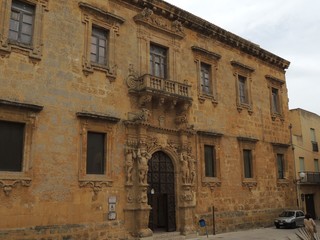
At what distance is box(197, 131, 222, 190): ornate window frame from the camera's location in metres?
16.8

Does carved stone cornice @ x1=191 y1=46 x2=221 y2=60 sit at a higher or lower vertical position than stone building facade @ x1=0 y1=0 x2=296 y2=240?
higher

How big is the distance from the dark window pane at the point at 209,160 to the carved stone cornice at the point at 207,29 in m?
6.21

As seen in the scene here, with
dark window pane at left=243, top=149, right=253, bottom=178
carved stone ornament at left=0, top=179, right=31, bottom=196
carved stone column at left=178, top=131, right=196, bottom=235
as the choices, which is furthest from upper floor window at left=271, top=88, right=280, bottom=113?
carved stone ornament at left=0, top=179, right=31, bottom=196

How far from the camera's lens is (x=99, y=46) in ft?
47.1

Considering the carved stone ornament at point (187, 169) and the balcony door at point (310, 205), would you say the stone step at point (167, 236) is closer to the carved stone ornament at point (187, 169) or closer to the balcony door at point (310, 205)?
the carved stone ornament at point (187, 169)

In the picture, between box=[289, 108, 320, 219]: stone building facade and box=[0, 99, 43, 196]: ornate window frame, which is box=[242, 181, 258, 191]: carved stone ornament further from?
box=[0, 99, 43, 196]: ornate window frame

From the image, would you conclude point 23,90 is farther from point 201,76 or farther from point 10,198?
point 201,76

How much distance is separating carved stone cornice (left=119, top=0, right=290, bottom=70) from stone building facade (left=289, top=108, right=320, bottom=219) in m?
5.16

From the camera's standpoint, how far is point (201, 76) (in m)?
18.2

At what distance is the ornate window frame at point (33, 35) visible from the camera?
11.5m

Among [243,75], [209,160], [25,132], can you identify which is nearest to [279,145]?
[243,75]

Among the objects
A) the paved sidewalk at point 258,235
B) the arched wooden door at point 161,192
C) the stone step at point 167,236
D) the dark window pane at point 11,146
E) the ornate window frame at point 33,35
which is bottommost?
the paved sidewalk at point 258,235

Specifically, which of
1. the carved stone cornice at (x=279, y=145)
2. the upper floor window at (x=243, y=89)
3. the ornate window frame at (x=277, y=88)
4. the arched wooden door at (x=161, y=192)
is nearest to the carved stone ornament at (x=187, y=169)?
the arched wooden door at (x=161, y=192)

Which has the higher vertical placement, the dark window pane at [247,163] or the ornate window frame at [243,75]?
the ornate window frame at [243,75]
